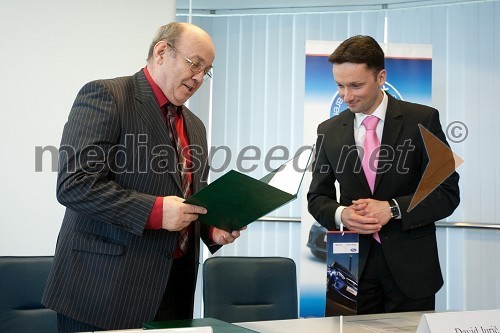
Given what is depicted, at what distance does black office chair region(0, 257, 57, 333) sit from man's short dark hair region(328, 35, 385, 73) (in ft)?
5.13

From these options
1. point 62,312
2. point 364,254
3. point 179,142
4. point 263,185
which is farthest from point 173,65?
point 364,254

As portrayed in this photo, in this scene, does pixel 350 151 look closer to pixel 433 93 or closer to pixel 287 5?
pixel 433 93

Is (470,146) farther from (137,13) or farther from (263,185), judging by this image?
(263,185)

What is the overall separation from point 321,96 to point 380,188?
82.9 inches

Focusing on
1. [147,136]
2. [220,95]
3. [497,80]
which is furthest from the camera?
[220,95]

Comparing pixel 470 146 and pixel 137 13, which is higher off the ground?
pixel 137 13

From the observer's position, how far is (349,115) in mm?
2881

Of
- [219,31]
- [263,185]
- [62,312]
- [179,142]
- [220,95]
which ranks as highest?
[219,31]

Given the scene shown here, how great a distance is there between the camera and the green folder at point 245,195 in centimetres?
182

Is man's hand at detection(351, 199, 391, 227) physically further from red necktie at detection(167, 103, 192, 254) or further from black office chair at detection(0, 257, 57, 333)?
black office chair at detection(0, 257, 57, 333)

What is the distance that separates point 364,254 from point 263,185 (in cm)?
96

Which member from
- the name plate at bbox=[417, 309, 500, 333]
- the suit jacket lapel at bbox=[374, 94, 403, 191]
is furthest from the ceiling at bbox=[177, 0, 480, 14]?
the name plate at bbox=[417, 309, 500, 333]

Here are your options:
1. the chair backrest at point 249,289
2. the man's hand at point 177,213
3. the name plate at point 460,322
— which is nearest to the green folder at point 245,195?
the man's hand at point 177,213

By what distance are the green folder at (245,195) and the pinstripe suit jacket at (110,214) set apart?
0.21m
